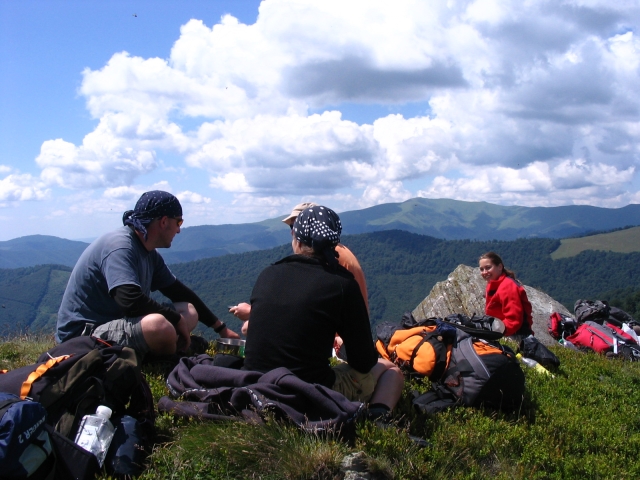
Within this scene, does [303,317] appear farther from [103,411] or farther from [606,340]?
[606,340]

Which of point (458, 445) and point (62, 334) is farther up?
point (62, 334)

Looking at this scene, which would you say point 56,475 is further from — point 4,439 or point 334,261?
point 334,261

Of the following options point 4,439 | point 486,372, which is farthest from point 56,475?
point 486,372

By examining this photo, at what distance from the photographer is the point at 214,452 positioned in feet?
11.4

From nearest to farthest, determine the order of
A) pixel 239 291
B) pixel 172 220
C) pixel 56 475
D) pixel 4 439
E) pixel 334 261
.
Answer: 1. pixel 4 439
2. pixel 56 475
3. pixel 334 261
4. pixel 172 220
5. pixel 239 291

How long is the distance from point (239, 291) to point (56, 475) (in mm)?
163714

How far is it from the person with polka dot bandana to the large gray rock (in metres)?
11.3

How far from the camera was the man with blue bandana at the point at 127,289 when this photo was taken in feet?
16.4

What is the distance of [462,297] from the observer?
15.7 m

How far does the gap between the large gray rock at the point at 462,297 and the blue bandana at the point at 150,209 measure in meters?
10.9

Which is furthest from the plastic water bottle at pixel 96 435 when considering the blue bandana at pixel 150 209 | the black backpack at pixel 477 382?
the black backpack at pixel 477 382

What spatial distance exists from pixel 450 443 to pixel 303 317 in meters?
1.72

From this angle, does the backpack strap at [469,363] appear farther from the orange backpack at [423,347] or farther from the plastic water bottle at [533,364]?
the plastic water bottle at [533,364]

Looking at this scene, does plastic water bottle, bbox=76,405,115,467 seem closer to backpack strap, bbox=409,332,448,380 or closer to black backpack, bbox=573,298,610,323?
backpack strap, bbox=409,332,448,380
